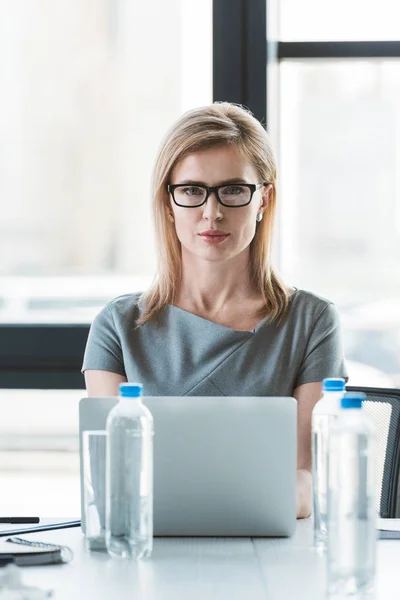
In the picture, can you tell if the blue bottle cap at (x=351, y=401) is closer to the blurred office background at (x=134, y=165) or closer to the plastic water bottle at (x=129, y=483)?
the plastic water bottle at (x=129, y=483)

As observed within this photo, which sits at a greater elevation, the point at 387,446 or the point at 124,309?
the point at 124,309

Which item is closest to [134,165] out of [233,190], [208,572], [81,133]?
[81,133]

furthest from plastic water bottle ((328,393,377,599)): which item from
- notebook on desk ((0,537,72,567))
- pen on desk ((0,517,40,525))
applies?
pen on desk ((0,517,40,525))

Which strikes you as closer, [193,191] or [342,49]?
[193,191]

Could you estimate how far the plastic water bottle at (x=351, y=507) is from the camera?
3.67ft

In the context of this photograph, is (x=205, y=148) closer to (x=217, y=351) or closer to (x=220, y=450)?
(x=217, y=351)

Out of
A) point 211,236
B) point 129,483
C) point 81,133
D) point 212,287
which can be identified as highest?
point 81,133

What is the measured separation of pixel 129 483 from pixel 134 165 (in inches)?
74.9

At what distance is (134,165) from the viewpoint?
3.05 metres

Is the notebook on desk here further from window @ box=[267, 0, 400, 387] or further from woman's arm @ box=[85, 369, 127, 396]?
window @ box=[267, 0, 400, 387]

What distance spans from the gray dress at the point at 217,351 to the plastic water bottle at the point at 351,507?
76 centimetres

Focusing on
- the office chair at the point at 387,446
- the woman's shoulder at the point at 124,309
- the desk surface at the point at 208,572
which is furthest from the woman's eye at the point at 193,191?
the desk surface at the point at 208,572

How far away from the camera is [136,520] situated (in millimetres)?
1287

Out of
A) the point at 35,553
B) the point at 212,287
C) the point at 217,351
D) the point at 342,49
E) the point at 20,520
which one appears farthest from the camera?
the point at 342,49
